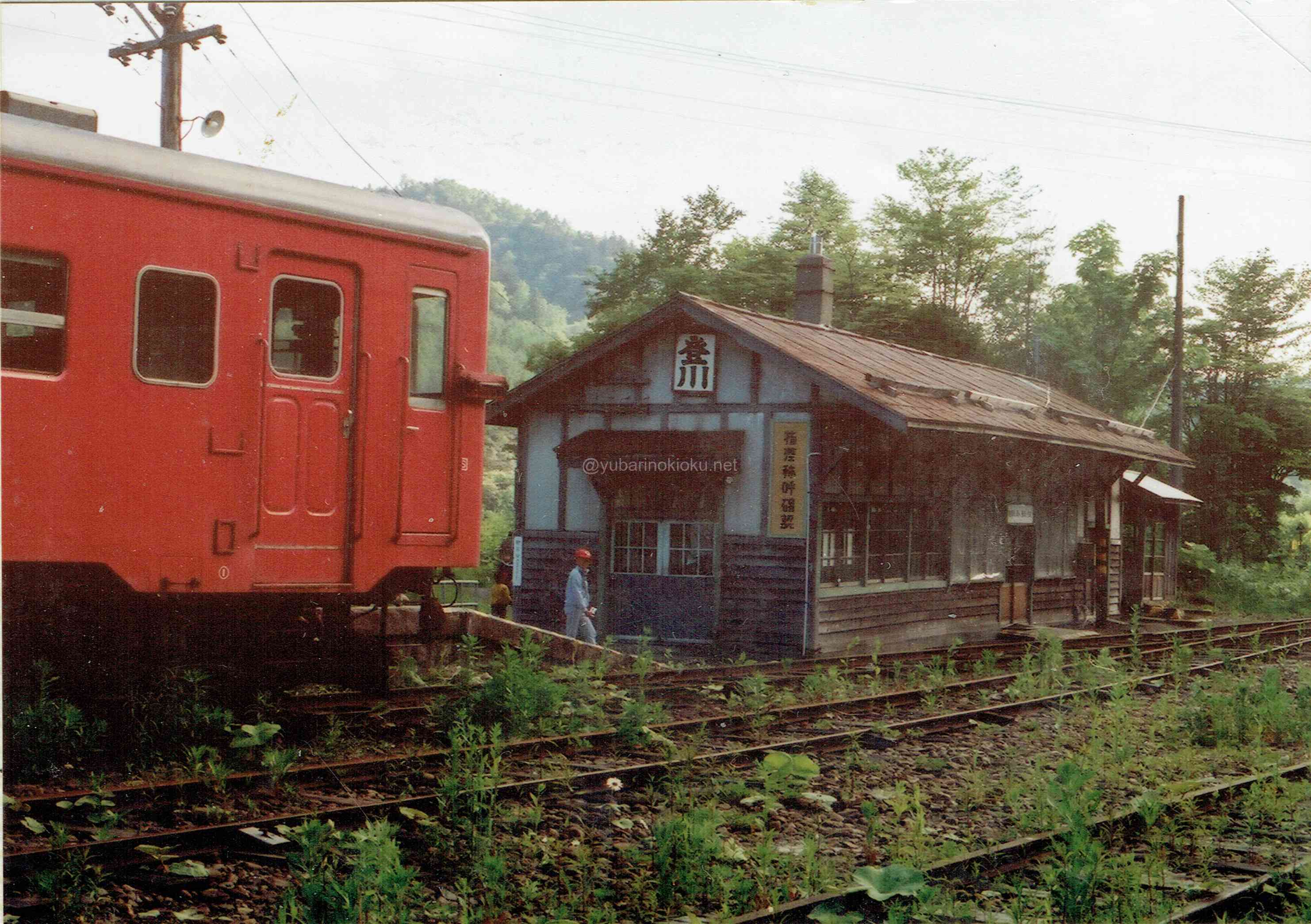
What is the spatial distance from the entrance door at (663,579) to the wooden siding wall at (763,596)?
274mm

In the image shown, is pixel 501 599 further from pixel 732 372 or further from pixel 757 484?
pixel 732 372

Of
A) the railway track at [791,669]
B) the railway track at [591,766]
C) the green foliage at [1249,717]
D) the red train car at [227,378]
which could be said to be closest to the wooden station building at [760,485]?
the railway track at [791,669]

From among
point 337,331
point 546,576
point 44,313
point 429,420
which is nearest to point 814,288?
point 546,576

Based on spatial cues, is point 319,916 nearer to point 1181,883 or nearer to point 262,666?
point 262,666

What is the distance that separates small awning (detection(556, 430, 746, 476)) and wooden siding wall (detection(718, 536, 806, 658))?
1.07 m

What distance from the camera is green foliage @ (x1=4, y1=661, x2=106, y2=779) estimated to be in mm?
6316

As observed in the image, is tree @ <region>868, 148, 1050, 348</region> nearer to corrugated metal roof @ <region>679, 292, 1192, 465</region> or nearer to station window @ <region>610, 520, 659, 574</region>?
corrugated metal roof @ <region>679, 292, 1192, 465</region>

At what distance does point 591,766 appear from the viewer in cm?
751

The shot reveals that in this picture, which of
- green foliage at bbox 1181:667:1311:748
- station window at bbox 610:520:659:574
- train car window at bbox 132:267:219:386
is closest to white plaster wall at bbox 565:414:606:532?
station window at bbox 610:520:659:574

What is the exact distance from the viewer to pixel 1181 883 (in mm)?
5398

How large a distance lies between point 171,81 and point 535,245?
784 centimetres

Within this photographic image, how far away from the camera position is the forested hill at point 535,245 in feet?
33.6

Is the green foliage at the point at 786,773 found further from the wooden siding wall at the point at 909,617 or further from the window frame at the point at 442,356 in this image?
the wooden siding wall at the point at 909,617

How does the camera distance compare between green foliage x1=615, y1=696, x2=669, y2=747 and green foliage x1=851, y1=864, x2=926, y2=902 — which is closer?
green foliage x1=851, y1=864, x2=926, y2=902
